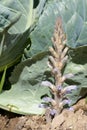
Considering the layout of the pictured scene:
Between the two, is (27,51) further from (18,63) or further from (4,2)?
(4,2)

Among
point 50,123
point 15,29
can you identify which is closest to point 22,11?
point 15,29

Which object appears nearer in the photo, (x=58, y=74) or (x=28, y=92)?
(x=58, y=74)

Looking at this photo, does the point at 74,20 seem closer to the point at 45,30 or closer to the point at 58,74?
the point at 45,30

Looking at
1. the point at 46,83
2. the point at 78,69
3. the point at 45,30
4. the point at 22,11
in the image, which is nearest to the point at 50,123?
the point at 46,83

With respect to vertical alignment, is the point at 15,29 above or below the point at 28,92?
above

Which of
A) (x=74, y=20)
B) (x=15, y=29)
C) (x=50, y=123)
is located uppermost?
(x=15, y=29)

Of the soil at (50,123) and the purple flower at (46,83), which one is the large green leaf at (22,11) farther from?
the soil at (50,123)

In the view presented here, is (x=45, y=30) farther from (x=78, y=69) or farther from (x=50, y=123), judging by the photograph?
(x=50, y=123)
